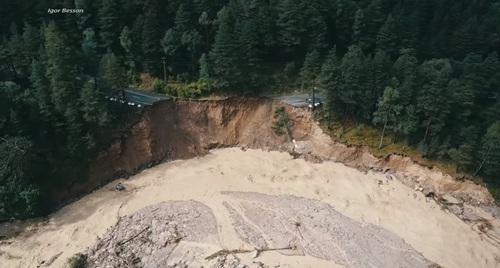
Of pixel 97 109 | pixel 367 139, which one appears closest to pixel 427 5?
pixel 367 139

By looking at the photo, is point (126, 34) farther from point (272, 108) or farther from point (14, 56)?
point (272, 108)

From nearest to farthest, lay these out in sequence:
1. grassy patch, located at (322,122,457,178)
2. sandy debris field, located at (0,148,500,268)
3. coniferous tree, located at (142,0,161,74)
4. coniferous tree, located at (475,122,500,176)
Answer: sandy debris field, located at (0,148,500,268), coniferous tree, located at (475,122,500,176), grassy patch, located at (322,122,457,178), coniferous tree, located at (142,0,161,74)

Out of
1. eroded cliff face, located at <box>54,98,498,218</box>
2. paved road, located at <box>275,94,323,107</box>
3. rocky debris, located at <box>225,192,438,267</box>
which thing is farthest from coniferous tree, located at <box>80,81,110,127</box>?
paved road, located at <box>275,94,323,107</box>

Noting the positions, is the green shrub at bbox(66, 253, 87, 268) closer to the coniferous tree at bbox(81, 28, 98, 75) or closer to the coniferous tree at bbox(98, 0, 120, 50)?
the coniferous tree at bbox(81, 28, 98, 75)

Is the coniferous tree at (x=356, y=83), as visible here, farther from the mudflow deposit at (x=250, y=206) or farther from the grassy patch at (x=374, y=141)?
the mudflow deposit at (x=250, y=206)

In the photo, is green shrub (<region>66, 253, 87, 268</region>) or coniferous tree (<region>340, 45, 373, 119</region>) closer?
green shrub (<region>66, 253, 87, 268</region>)

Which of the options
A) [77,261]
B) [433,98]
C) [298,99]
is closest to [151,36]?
[298,99]

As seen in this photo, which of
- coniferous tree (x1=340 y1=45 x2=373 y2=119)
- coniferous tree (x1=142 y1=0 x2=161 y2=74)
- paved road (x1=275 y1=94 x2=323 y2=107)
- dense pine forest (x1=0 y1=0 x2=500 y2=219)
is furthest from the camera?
paved road (x1=275 y1=94 x2=323 y2=107)

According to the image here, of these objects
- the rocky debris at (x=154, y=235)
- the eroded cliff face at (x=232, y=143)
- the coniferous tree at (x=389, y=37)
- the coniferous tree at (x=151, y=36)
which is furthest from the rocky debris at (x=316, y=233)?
the coniferous tree at (x=389, y=37)
